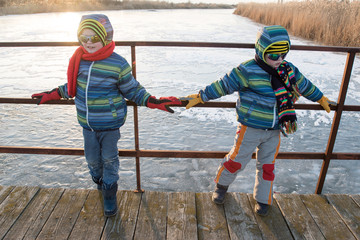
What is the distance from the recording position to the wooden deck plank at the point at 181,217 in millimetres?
1696

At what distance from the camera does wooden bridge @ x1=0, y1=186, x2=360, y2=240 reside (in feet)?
5.60

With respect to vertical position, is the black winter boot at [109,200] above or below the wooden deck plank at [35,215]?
above

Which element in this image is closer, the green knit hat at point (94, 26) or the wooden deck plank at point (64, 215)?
the green knit hat at point (94, 26)

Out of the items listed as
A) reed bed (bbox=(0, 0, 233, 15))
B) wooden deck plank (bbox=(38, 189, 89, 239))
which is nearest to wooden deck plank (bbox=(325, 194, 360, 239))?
wooden deck plank (bbox=(38, 189, 89, 239))

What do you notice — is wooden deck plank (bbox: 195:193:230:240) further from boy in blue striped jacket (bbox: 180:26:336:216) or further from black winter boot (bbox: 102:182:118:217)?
black winter boot (bbox: 102:182:118:217)

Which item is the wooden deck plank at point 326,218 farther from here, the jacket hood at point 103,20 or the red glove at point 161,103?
the jacket hood at point 103,20

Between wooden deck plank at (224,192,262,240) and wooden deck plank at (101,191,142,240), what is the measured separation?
0.57 m

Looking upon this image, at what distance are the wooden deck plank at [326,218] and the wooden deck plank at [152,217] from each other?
93cm

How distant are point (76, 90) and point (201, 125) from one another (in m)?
2.83

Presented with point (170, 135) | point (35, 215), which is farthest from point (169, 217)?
point (170, 135)

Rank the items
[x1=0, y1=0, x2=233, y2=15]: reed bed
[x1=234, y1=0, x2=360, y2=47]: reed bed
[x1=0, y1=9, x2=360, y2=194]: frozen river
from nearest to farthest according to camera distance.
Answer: [x1=0, y1=9, x2=360, y2=194]: frozen river, [x1=234, y1=0, x2=360, y2=47]: reed bed, [x1=0, y1=0, x2=233, y2=15]: reed bed

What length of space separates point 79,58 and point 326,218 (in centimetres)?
174

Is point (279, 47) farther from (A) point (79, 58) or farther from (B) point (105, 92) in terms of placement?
(A) point (79, 58)

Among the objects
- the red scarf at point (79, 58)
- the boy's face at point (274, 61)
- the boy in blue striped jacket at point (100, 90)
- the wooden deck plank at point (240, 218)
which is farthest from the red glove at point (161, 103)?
the wooden deck plank at point (240, 218)
